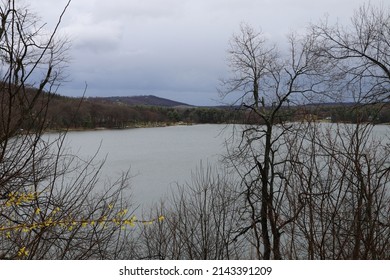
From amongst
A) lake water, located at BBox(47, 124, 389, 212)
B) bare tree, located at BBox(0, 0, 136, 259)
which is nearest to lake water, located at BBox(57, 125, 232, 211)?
lake water, located at BBox(47, 124, 389, 212)

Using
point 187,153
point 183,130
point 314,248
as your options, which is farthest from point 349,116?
point 183,130

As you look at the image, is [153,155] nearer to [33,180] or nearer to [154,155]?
[154,155]

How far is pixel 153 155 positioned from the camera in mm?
24234

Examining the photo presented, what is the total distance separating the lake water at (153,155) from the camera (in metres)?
14.8

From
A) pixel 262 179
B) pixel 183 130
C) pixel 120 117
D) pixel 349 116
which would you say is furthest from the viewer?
pixel 183 130

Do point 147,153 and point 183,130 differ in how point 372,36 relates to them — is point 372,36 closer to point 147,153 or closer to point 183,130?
point 147,153

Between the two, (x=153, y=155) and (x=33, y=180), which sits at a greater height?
(x=33, y=180)

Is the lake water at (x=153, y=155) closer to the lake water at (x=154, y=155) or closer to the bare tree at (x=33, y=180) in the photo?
the lake water at (x=154, y=155)

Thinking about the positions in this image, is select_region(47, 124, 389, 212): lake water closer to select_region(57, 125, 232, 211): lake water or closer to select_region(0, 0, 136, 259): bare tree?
select_region(57, 125, 232, 211): lake water

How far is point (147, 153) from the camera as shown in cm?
2520

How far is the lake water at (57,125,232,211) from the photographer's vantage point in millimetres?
14845

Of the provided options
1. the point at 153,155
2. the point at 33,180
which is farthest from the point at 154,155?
the point at 33,180

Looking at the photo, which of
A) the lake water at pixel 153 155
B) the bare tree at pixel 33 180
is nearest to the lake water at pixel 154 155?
the lake water at pixel 153 155

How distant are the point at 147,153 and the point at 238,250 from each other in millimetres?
15912
